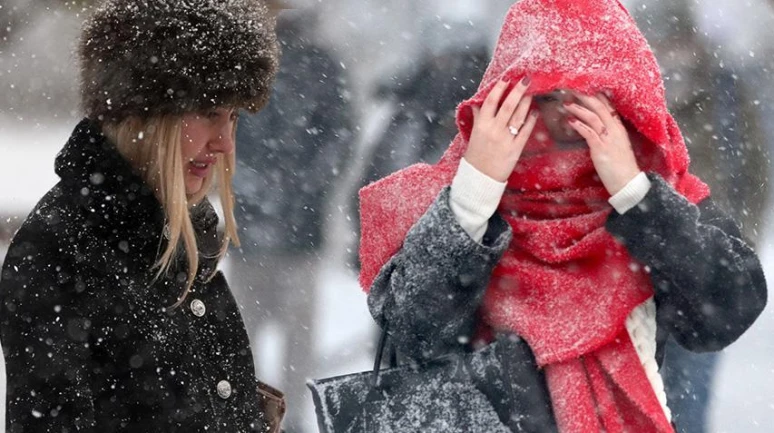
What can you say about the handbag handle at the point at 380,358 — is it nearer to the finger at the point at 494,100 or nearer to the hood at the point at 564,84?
the hood at the point at 564,84

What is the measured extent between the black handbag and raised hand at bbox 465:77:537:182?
33 centimetres

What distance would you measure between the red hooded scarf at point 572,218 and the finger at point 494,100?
3 centimetres

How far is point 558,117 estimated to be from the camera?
6.60ft

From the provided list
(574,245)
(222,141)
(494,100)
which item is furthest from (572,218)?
(222,141)

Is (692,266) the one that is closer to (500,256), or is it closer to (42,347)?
(500,256)

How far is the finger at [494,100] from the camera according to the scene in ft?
6.43

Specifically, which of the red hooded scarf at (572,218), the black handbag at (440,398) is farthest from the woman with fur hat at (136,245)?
the red hooded scarf at (572,218)

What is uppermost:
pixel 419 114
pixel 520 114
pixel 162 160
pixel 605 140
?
pixel 162 160

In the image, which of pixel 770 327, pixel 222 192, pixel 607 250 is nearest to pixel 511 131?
pixel 607 250

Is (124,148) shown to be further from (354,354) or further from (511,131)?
(354,354)

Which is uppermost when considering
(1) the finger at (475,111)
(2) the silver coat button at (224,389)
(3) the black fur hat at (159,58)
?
(3) the black fur hat at (159,58)

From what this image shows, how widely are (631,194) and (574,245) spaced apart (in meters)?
0.15

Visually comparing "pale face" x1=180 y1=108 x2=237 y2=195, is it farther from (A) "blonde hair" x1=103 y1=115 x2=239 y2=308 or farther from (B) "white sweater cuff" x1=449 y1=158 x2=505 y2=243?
(B) "white sweater cuff" x1=449 y1=158 x2=505 y2=243

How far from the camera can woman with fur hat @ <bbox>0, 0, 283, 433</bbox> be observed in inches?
71.6
